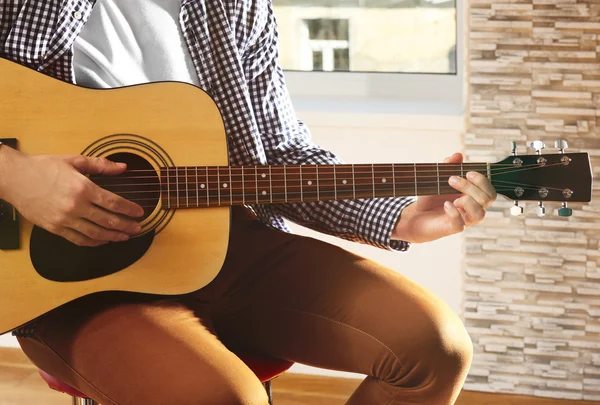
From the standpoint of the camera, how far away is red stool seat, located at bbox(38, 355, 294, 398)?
123cm

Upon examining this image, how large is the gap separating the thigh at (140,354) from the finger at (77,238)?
0.10 m

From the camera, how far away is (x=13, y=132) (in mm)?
1195

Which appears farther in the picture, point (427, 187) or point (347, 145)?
point (347, 145)

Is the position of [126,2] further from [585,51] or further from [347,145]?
[585,51]

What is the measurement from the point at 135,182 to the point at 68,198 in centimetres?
12

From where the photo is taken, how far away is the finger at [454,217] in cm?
124

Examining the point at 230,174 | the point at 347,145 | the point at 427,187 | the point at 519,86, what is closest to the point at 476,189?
the point at 427,187

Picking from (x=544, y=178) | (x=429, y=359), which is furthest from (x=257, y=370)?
(x=544, y=178)

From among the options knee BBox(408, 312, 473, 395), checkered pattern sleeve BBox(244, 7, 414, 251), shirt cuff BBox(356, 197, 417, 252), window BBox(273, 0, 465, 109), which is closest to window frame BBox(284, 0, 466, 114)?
window BBox(273, 0, 465, 109)

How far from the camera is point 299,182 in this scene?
1250mm

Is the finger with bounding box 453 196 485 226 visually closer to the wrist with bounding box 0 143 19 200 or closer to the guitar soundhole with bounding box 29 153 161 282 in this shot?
the guitar soundhole with bounding box 29 153 161 282

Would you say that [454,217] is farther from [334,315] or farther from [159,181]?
[159,181]

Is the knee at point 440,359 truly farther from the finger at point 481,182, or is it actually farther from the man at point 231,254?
the finger at point 481,182

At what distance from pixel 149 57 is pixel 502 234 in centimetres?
113
